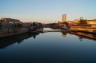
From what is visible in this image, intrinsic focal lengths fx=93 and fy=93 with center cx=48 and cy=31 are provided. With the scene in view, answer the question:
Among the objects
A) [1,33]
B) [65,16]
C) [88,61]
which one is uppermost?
[65,16]

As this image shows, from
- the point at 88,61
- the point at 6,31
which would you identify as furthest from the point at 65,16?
the point at 88,61

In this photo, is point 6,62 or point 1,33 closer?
point 6,62

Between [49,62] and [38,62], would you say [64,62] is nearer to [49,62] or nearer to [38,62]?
[49,62]

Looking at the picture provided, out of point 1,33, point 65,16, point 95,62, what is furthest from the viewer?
point 65,16

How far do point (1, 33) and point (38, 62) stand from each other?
74.5 ft

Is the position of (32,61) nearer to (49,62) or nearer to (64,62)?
(49,62)

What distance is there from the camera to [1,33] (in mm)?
29453

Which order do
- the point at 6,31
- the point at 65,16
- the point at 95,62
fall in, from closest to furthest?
1. the point at 95,62
2. the point at 6,31
3. the point at 65,16

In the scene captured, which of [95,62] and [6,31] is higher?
[6,31]

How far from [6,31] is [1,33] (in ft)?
11.4

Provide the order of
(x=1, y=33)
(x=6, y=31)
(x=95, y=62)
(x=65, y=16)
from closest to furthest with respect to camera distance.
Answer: (x=95, y=62), (x=1, y=33), (x=6, y=31), (x=65, y=16)

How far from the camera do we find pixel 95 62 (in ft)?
36.9

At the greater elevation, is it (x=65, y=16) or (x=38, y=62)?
(x=65, y=16)

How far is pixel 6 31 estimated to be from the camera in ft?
108
